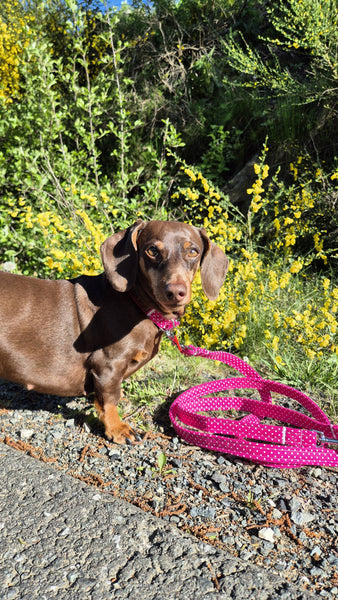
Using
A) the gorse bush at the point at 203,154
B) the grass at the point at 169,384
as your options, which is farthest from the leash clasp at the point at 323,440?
the gorse bush at the point at 203,154

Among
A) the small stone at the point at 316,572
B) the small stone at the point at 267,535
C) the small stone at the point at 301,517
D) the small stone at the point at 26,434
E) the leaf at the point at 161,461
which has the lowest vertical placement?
the small stone at the point at 301,517

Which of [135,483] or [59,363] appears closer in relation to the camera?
[135,483]

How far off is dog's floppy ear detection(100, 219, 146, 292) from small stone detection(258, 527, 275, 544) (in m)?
1.23

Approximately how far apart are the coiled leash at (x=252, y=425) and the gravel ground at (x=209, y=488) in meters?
0.08

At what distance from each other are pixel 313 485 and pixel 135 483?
0.80 metres

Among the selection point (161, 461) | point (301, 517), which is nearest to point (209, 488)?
point (161, 461)

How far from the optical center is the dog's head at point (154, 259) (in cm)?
231

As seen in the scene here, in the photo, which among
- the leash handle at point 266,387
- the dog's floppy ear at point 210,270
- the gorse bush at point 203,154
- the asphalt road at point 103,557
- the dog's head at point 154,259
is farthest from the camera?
the gorse bush at point 203,154

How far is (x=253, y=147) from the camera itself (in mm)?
5453

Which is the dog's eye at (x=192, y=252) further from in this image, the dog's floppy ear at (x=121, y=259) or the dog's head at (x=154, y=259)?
the dog's floppy ear at (x=121, y=259)

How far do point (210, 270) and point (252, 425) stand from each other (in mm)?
871

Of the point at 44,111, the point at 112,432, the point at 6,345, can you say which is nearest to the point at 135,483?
the point at 112,432

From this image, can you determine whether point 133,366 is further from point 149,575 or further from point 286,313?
point 286,313

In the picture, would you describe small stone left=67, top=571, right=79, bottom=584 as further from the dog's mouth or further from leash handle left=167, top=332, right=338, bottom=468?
the dog's mouth
